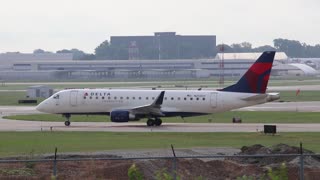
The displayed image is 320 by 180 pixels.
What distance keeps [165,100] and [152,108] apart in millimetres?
1891

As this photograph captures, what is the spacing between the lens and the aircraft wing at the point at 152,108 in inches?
2309

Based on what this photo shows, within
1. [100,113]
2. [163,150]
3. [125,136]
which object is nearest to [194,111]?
[100,113]

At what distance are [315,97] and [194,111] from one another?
4695 centimetres

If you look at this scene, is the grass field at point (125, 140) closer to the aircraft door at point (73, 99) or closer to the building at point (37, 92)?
the aircraft door at point (73, 99)

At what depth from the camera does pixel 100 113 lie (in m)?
60.9

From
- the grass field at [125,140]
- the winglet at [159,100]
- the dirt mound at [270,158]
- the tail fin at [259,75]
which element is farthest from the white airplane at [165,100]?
the dirt mound at [270,158]

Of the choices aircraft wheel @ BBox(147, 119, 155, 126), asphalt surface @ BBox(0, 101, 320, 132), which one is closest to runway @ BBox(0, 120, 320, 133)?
asphalt surface @ BBox(0, 101, 320, 132)

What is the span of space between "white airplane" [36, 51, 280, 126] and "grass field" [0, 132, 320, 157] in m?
8.25

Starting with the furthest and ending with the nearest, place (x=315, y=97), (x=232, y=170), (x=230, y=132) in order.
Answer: (x=315, y=97)
(x=230, y=132)
(x=232, y=170)

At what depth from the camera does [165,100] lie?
60.4 meters

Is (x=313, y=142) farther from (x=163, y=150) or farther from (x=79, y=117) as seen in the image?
(x=79, y=117)

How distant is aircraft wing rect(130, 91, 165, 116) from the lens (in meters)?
58.7

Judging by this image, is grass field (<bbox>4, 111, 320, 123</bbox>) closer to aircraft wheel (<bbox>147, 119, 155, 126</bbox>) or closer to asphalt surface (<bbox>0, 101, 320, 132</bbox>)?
asphalt surface (<bbox>0, 101, 320, 132</bbox>)

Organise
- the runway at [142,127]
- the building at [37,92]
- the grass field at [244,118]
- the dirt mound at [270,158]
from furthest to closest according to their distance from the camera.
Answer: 1. the building at [37,92]
2. the grass field at [244,118]
3. the runway at [142,127]
4. the dirt mound at [270,158]
